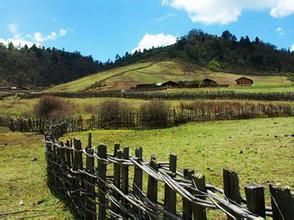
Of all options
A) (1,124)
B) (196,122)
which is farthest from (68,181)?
(1,124)

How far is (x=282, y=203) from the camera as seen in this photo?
4324mm

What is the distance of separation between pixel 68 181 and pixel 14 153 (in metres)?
16.3

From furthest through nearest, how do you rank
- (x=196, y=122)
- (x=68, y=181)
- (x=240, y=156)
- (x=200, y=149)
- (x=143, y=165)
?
(x=196, y=122) → (x=200, y=149) → (x=240, y=156) → (x=68, y=181) → (x=143, y=165)

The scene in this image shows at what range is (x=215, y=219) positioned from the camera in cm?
1009

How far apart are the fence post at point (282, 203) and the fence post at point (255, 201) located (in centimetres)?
26

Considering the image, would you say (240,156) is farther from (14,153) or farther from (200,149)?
(14,153)

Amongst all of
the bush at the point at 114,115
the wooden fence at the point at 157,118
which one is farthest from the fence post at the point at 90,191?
the bush at the point at 114,115

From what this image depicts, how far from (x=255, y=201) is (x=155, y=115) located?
153 feet

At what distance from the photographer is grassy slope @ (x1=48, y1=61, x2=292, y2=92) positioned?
138m

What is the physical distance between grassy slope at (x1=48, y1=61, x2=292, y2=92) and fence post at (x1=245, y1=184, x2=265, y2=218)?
406 feet

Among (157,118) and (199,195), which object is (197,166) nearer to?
(199,195)

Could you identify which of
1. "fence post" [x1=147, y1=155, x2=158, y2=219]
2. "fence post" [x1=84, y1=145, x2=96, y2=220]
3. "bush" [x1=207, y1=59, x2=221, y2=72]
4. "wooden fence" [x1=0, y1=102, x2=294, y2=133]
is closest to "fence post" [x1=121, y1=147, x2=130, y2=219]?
"fence post" [x1=147, y1=155, x2=158, y2=219]

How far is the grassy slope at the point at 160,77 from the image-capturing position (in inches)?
5418

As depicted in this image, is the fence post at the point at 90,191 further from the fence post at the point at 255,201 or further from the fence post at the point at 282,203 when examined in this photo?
the fence post at the point at 282,203
